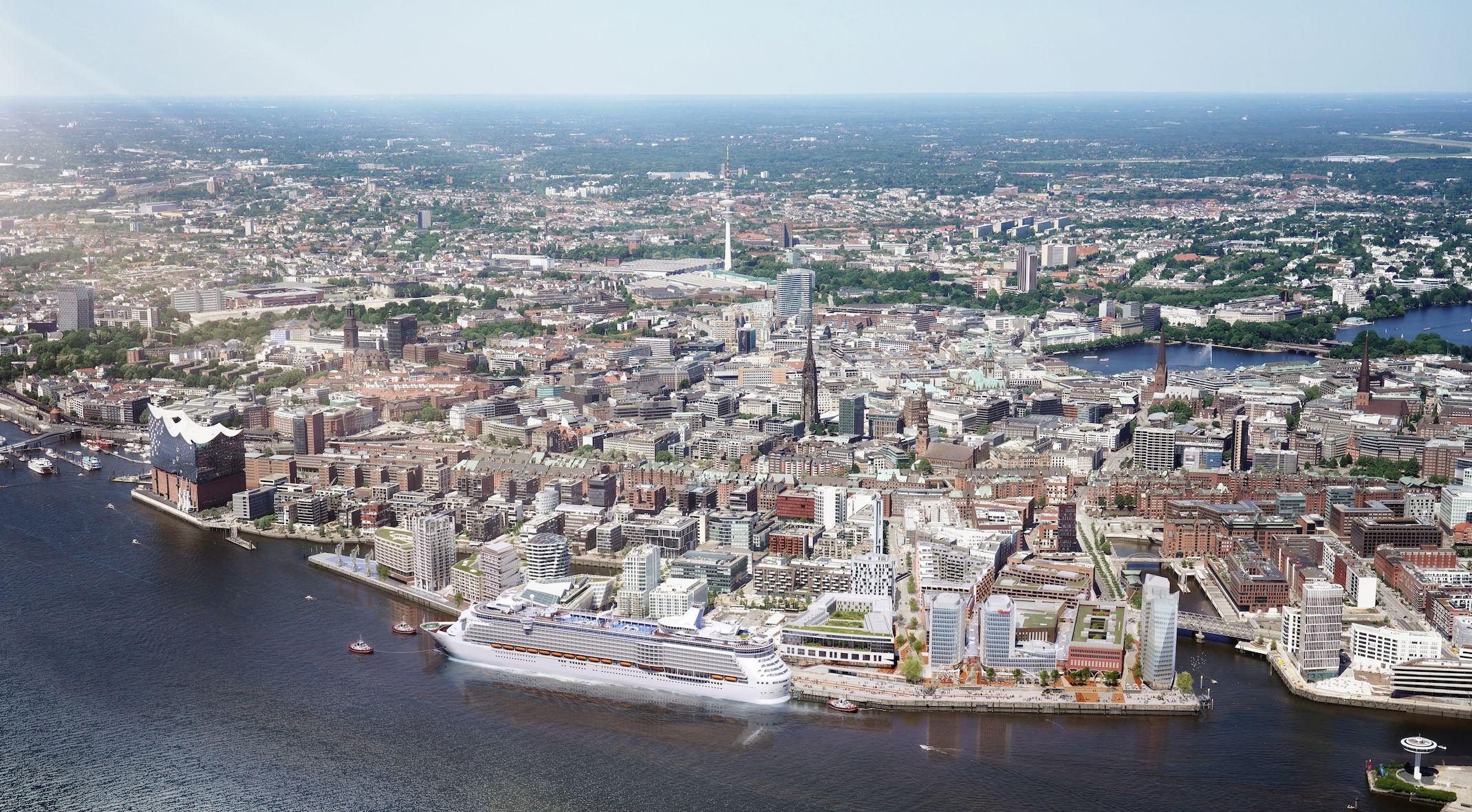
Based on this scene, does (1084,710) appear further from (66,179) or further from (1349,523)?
(66,179)

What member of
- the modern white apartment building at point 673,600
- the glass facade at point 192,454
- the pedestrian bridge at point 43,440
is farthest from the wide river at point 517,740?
the pedestrian bridge at point 43,440

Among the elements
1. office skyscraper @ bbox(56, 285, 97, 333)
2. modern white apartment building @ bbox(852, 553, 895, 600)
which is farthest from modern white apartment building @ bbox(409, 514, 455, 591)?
office skyscraper @ bbox(56, 285, 97, 333)

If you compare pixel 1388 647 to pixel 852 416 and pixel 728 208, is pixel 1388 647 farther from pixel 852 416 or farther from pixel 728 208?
pixel 728 208

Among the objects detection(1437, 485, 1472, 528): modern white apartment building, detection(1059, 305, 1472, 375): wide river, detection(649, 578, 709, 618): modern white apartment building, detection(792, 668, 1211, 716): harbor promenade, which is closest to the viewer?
detection(792, 668, 1211, 716): harbor promenade

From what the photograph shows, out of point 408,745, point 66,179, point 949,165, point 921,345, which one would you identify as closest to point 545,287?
point 921,345

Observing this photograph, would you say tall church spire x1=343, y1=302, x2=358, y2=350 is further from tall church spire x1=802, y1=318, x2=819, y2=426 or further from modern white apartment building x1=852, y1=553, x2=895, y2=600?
modern white apartment building x1=852, y1=553, x2=895, y2=600

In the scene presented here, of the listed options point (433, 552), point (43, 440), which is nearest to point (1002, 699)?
point (433, 552)
